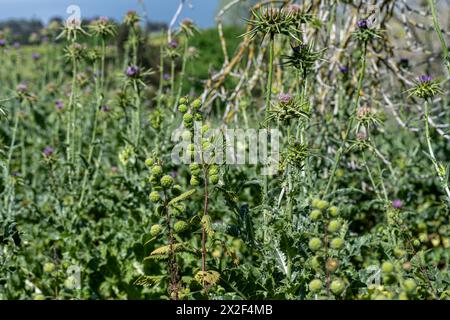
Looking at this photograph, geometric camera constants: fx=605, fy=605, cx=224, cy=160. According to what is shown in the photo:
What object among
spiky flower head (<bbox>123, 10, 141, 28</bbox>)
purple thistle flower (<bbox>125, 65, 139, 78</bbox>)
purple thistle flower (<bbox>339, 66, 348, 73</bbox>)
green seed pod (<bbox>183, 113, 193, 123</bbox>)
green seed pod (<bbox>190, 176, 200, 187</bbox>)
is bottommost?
green seed pod (<bbox>190, 176, 200, 187</bbox>)

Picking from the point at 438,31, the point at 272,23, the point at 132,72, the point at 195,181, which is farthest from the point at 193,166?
the point at 132,72

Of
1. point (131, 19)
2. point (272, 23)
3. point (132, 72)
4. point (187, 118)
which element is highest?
point (131, 19)

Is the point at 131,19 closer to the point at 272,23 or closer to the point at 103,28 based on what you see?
the point at 103,28

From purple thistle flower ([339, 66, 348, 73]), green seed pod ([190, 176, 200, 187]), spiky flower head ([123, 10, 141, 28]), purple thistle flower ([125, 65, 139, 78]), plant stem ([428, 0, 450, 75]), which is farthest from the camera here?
purple thistle flower ([339, 66, 348, 73])

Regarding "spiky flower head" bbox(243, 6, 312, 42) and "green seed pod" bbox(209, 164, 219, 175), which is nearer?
"green seed pod" bbox(209, 164, 219, 175)

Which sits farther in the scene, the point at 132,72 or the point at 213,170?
the point at 132,72

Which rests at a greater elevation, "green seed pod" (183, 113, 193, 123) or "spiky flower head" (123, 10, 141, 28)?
"spiky flower head" (123, 10, 141, 28)

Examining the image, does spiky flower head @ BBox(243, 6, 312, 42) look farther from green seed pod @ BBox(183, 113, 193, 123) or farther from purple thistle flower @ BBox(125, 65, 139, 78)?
purple thistle flower @ BBox(125, 65, 139, 78)

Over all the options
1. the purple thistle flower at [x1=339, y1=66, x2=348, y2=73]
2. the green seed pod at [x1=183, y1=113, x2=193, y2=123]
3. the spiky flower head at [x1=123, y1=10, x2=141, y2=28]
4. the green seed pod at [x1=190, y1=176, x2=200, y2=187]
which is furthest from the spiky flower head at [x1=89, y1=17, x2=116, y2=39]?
the green seed pod at [x1=190, y1=176, x2=200, y2=187]

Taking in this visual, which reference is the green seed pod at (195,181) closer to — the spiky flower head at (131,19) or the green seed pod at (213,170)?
the green seed pod at (213,170)

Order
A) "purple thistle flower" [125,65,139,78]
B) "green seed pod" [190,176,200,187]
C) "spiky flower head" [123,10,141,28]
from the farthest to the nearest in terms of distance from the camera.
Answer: "spiky flower head" [123,10,141,28] → "purple thistle flower" [125,65,139,78] → "green seed pod" [190,176,200,187]

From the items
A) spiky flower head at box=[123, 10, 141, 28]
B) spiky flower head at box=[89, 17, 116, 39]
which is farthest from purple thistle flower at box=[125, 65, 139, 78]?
spiky flower head at box=[123, 10, 141, 28]

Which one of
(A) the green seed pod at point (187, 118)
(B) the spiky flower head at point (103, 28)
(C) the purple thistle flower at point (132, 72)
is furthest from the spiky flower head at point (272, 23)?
(B) the spiky flower head at point (103, 28)
